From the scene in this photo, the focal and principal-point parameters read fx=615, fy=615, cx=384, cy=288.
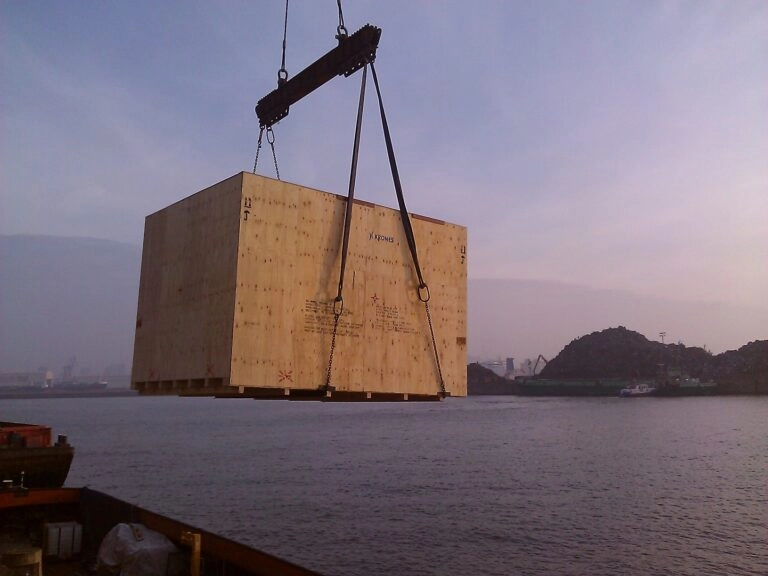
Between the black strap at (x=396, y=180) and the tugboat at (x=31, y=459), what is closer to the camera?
the black strap at (x=396, y=180)

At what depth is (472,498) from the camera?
30.2 meters

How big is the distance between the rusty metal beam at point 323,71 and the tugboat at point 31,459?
11.0 metres

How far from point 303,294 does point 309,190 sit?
5.16 ft

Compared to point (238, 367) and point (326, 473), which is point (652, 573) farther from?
point (326, 473)

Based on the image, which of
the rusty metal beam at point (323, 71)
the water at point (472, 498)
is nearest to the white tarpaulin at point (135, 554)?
the rusty metal beam at point (323, 71)

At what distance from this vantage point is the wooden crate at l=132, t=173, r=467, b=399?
8.26m

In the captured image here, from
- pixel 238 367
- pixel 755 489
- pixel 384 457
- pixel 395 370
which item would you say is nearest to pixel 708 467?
pixel 755 489

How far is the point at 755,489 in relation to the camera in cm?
3275

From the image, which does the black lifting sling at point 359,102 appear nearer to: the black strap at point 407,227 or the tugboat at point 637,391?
the black strap at point 407,227

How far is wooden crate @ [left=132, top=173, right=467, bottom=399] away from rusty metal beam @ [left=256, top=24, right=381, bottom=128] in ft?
7.48

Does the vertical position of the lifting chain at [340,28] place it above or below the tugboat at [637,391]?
above

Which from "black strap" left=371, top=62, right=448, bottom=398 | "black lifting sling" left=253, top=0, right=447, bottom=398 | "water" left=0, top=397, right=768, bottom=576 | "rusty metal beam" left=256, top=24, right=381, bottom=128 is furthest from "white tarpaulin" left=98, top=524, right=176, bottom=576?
"water" left=0, top=397, right=768, bottom=576

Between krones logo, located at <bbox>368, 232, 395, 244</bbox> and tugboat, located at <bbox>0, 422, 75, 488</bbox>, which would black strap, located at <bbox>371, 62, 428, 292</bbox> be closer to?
krones logo, located at <bbox>368, 232, 395, 244</bbox>

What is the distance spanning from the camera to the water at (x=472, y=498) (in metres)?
20.8
